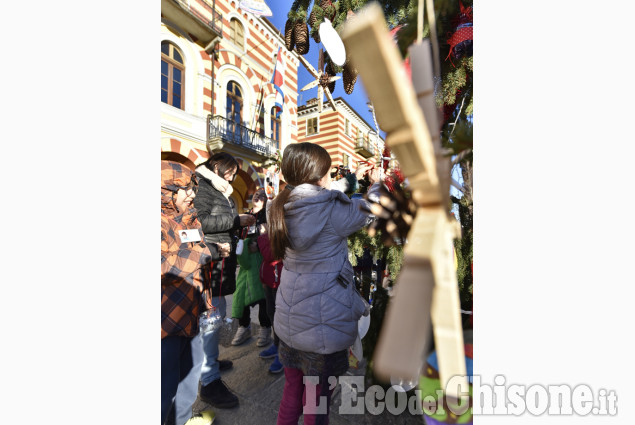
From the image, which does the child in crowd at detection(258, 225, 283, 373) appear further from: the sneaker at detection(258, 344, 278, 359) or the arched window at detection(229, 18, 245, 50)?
the arched window at detection(229, 18, 245, 50)

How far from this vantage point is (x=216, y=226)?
1514 mm

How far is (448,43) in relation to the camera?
818mm

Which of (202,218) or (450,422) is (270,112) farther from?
(450,422)

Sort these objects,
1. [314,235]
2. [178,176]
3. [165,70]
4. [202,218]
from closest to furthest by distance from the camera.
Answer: [314,235] < [178,176] < [202,218] < [165,70]

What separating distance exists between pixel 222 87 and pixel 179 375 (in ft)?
22.3

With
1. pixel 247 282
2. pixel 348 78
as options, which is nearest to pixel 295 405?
pixel 247 282

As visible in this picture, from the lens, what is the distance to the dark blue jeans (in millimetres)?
1150

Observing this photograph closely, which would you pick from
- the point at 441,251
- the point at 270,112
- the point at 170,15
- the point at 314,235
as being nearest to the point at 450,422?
the point at 441,251

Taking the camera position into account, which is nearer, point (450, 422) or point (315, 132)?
point (450, 422)

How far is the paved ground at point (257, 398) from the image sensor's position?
1.45 meters

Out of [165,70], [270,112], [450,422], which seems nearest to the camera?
[450,422]

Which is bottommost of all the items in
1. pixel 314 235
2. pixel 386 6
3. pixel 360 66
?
pixel 314 235

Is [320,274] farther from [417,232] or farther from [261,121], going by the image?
[261,121]

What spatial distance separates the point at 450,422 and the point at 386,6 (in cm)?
154
